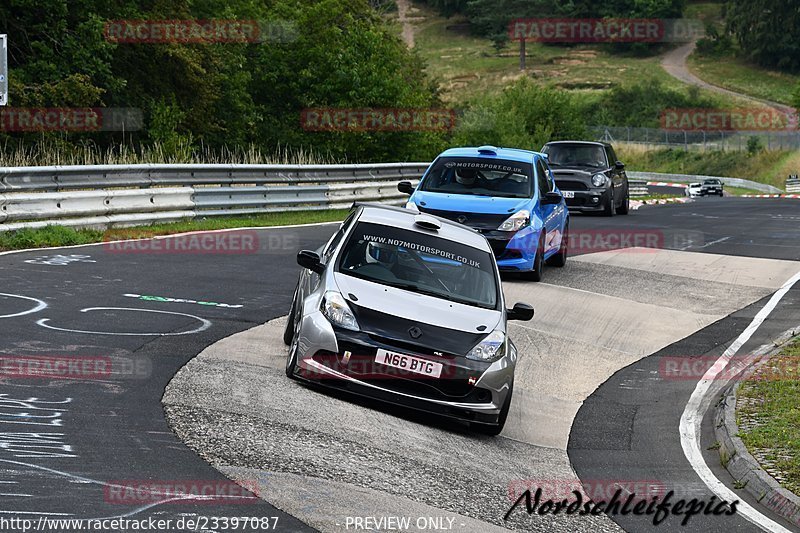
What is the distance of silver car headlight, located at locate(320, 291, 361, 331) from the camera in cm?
915

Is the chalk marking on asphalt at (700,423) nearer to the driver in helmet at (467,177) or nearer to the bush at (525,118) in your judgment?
the driver in helmet at (467,177)

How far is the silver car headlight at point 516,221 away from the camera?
15.9 metres

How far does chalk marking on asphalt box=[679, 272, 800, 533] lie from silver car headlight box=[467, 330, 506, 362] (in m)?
1.71

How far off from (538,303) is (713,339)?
90.1 inches

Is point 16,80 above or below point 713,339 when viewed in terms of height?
above

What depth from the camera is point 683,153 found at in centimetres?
8862

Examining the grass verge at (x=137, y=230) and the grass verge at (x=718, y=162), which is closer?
the grass verge at (x=137, y=230)

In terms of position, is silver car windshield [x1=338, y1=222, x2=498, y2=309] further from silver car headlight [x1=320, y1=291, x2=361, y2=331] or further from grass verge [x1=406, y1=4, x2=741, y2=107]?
grass verge [x1=406, y1=4, x2=741, y2=107]

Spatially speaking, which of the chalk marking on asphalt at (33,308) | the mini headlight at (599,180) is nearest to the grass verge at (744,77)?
the mini headlight at (599,180)

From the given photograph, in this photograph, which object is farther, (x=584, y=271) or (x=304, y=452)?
(x=584, y=271)

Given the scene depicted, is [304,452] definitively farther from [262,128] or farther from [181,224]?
[262,128]

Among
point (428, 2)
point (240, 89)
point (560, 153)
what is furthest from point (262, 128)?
point (428, 2)

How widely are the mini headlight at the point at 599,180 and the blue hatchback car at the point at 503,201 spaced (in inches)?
391

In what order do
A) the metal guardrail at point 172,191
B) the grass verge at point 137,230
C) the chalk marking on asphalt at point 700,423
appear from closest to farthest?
the chalk marking on asphalt at point 700,423
the grass verge at point 137,230
the metal guardrail at point 172,191
